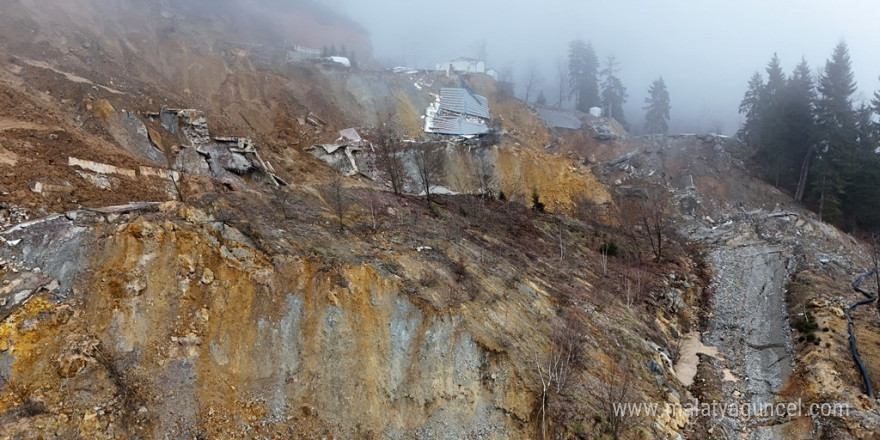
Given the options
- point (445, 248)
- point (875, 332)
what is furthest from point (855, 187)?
point (445, 248)

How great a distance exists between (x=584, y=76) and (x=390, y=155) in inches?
1825

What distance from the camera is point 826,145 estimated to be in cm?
3825

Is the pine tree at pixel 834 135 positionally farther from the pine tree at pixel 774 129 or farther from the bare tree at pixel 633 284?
the bare tree at pixel 633 284

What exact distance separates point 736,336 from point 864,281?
36.8 ft

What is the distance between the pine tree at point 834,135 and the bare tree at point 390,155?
1276 inches

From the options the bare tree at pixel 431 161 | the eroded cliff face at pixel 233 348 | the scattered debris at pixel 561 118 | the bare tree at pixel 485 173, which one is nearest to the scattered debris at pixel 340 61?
the bare tree at pixel 431 161

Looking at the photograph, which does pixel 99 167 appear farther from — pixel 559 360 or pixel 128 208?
pixel 559 360

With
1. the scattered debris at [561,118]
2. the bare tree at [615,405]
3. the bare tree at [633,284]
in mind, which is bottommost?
the bare tree at [615,405]

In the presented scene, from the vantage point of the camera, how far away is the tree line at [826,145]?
3572 cm

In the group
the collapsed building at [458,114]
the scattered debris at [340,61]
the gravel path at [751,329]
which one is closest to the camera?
the gravel path at [751,329]

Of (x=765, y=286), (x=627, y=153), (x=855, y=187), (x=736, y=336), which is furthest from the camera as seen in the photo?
(x=627, y=153)

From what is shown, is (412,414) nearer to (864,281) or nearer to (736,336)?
(736,336)

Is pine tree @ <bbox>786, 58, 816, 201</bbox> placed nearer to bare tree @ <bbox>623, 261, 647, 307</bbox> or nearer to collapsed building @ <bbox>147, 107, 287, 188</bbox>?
bare tree @ <bbox>623, 261, 647, 307</bbox>

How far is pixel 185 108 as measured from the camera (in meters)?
29.3
